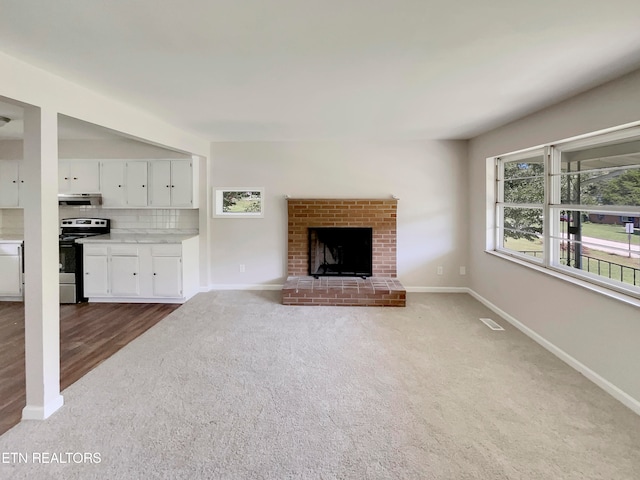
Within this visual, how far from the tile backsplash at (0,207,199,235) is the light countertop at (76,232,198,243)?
0.46 ft

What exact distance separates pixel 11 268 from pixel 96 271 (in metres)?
1.15

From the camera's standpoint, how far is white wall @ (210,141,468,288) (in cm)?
512

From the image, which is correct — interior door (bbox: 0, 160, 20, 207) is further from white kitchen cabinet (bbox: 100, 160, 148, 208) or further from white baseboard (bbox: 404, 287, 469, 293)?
white baseboard (bbox: 404, 287, 469, 293)

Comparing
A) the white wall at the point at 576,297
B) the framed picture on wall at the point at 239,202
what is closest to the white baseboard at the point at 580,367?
the white wall at the point at 576,297

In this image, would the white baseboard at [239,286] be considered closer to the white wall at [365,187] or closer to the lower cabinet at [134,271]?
the white wall at [365,187]

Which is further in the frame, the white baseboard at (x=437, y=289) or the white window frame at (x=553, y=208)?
the white baseboard at (x=437, y=289)

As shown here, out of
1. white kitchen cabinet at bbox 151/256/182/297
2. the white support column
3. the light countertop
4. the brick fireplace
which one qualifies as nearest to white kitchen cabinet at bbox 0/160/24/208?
the light countertop

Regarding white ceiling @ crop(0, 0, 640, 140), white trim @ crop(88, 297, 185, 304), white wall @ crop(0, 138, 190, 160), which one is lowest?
white trim @ crop(88, 297, 185, 304)

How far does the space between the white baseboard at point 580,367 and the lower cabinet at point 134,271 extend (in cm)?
419

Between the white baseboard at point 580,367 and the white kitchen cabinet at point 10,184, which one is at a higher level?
the white kitchen cabinet at point 10,184

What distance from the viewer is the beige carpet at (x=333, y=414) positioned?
1778 mm

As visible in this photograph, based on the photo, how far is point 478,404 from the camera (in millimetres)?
2322

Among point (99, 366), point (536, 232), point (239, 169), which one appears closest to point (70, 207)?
point (239, 169)

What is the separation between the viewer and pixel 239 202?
17.4 ft
